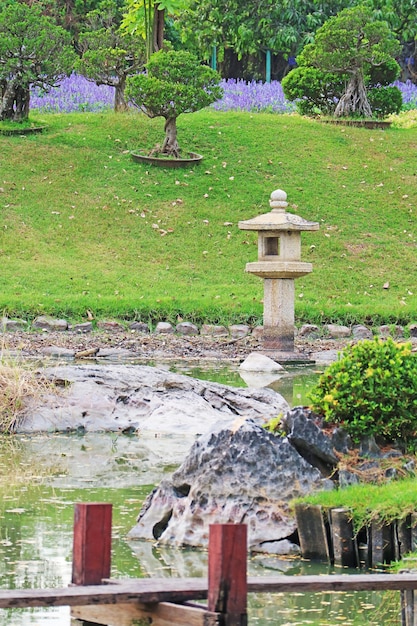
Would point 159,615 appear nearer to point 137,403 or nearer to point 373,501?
point 373,501

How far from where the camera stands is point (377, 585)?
228 inches

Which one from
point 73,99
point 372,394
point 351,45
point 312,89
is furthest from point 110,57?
point 372,394

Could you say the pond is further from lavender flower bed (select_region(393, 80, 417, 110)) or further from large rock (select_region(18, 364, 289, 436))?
lavender flower bed (select_region(393, 80, 417, 110))

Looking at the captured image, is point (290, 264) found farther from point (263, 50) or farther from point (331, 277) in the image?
point (263, 50)

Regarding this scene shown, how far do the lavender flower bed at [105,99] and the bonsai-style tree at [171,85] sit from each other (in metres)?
6.41

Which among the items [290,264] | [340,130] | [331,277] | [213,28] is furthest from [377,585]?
[213,28]

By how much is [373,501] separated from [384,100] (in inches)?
1039

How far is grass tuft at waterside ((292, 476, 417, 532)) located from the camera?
24.6 feet

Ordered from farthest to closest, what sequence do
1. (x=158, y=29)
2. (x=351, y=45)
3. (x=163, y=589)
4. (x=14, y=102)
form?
(x=158, y=29), (x=351, y=45), (x=14, y=102), (x=163, y=589)

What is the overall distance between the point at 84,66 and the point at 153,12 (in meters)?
2.77

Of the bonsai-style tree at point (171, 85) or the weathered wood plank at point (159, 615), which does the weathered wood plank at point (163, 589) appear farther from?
the bonsai-style tree at point (171, 85)

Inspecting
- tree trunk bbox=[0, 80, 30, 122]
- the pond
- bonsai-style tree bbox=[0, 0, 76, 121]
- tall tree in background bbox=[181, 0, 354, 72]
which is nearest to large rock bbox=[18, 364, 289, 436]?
the pond

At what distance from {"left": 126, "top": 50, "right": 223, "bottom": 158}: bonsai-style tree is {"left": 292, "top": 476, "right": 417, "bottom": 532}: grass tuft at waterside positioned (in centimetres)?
1941

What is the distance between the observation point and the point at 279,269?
61.6 feet
